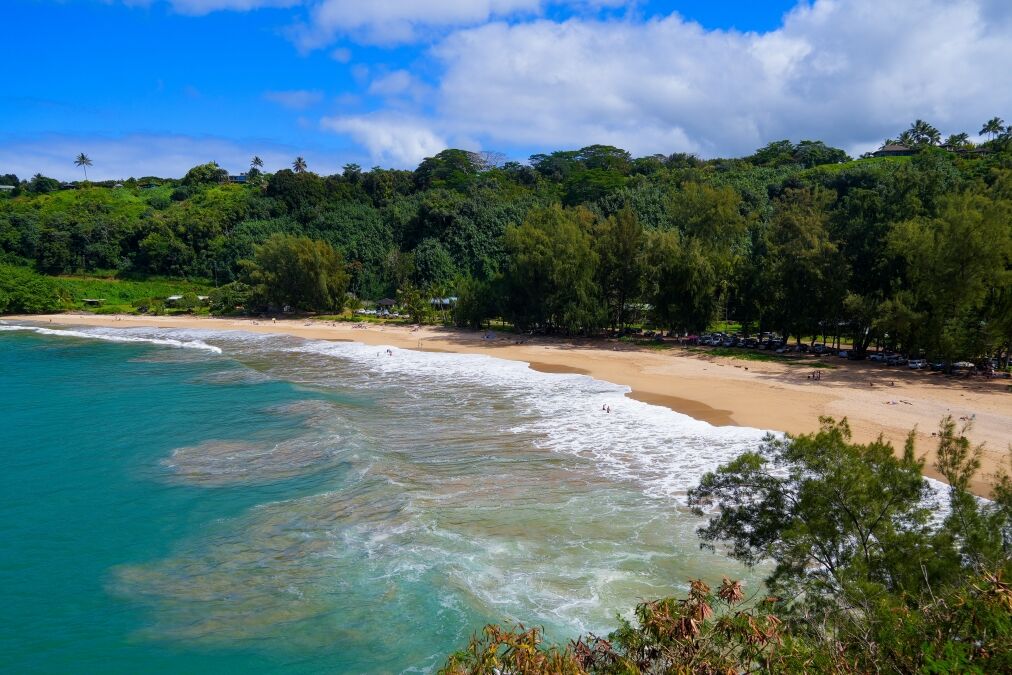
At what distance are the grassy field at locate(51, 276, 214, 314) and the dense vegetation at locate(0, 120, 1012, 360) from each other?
10.2 ft

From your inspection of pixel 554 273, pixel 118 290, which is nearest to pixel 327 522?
pixel 554 273

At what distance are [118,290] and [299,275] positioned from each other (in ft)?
115

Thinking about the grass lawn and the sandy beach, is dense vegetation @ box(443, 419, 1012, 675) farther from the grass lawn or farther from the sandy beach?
the grass lawn

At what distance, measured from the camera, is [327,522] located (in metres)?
18.9

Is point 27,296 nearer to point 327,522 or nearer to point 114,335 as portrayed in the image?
point 114,335

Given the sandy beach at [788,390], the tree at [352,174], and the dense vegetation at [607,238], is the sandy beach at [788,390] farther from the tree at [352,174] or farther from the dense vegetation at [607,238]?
the tree at [352,174]

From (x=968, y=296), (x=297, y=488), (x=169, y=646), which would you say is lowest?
(x=169, y=646)

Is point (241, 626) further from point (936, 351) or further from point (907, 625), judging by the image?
point (936, 351)

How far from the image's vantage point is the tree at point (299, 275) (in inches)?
2714

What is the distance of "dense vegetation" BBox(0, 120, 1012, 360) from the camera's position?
3472cm

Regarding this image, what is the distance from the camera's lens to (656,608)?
7.66 meters

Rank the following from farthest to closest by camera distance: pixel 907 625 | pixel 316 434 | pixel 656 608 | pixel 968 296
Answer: pixel 968 296
pixel 316 434
pixel 656 608
pixel 907 625

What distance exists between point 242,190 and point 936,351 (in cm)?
11491

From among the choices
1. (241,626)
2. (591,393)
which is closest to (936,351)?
(591,393)
